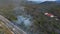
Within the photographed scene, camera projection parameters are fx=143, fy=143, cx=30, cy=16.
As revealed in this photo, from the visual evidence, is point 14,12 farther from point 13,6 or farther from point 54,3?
point 54,3

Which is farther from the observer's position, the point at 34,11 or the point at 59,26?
the point at 34,11

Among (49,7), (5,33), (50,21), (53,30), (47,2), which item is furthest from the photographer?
(47,2)

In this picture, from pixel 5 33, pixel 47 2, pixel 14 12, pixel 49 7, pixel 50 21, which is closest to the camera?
pixel 5 33

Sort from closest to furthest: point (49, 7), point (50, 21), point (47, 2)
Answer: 1. point (50, 21)
2. point (49, 7)
3. point (47, 2)

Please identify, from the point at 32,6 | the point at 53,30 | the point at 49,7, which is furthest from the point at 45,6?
the point at 53,30

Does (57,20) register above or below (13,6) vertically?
below

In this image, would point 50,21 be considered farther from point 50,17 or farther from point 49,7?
point 49,7

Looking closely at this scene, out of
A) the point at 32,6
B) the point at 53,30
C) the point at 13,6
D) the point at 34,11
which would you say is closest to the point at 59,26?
the point at 53,30

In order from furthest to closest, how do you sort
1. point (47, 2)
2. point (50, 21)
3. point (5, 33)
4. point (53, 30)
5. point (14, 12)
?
point (47, 2) < point (14, 12) < point (50, 21) < point (53, 30) < point (5, 33)

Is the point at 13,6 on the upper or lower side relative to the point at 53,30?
upper
